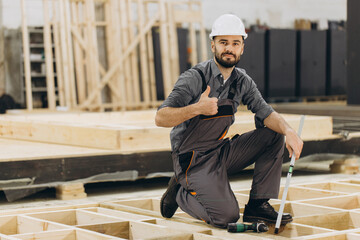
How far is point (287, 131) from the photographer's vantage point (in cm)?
321

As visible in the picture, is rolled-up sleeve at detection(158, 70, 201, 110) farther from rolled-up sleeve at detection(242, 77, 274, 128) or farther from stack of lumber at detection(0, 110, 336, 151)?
stack of lumber at detection(0, 110, 336, 151)

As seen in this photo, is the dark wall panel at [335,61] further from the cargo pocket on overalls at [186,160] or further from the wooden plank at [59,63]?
the cargo pocket on overalls at [186,160]

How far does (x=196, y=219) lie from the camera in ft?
11.3

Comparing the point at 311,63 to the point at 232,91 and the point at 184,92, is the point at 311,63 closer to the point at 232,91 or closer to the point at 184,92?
the point at 232,91

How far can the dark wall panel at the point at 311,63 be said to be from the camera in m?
12.3

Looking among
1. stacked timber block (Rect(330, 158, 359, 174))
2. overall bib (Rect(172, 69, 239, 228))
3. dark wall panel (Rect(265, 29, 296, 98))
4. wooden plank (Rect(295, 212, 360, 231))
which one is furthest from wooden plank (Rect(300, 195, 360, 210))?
dark wall panel (Rect(265, 29, 296, 98))

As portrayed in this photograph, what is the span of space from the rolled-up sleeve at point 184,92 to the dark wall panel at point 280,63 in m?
8.93

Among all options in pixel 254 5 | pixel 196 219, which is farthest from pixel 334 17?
pixel 196 219

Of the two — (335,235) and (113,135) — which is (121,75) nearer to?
(113,135)

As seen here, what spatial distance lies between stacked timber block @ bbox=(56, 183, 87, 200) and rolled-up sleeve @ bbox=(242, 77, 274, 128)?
187 cm

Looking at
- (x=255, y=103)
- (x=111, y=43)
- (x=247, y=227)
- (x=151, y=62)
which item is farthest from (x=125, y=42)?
(x=247, y=227)

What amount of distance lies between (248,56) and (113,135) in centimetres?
726

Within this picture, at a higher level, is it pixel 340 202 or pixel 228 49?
pixel 228 49

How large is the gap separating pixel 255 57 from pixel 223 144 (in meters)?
8.55
